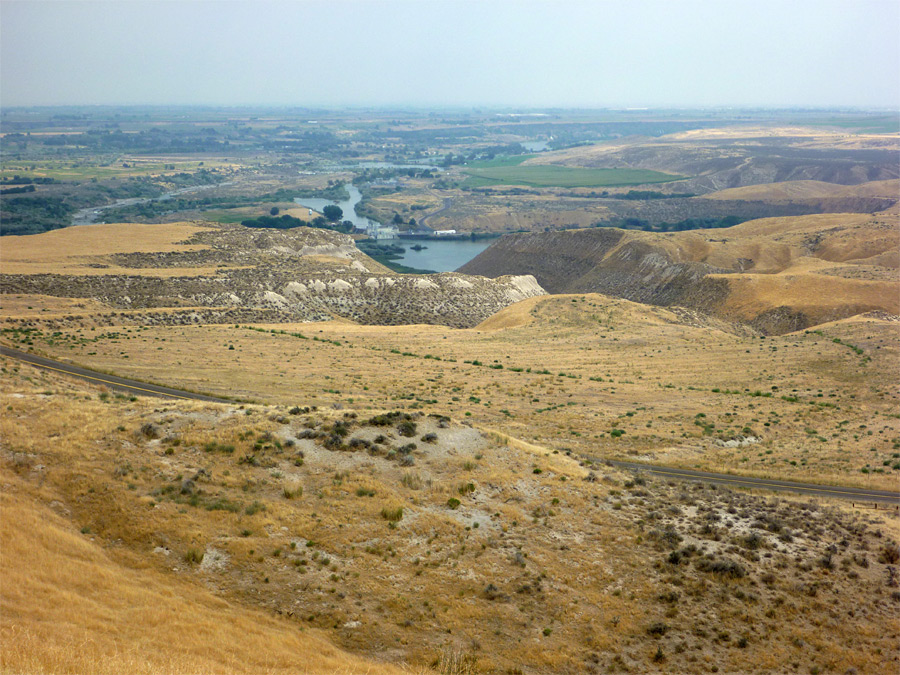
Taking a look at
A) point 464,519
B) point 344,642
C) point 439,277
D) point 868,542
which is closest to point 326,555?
point 344,642

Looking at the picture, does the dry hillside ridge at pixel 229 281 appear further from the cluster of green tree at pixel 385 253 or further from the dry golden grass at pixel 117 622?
the dry golden grass at pixel 117 622

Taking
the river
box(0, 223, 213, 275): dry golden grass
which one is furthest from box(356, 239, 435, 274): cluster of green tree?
the river

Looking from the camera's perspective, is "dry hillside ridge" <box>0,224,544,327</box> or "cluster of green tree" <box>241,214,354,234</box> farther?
"cluster of green tree" <box>241,214,354,234</box>

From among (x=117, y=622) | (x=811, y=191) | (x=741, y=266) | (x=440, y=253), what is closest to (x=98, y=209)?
(x=440, y=253)

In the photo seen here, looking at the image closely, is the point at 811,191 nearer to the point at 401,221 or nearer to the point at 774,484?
the point at 401,221

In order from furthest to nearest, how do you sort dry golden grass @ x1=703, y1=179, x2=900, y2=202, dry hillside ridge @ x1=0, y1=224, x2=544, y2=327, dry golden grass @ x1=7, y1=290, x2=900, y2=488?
dry golden grass @ x1=703, y1=179, x2=900, y2=202
dry hillside ridge @ x1=0, y1=224, x2=544, y2=327
dry golden grass @ x1=7, y1=290, x2=900, y2=488

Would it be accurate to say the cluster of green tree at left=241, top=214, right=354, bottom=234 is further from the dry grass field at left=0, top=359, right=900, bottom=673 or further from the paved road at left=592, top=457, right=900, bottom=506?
the dry grass field at left=0, top=359, right=900, bottom=673

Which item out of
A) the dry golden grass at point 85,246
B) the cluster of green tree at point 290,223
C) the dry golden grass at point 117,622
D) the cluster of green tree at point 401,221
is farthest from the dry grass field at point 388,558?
the cluster of green tree at point 401,221
